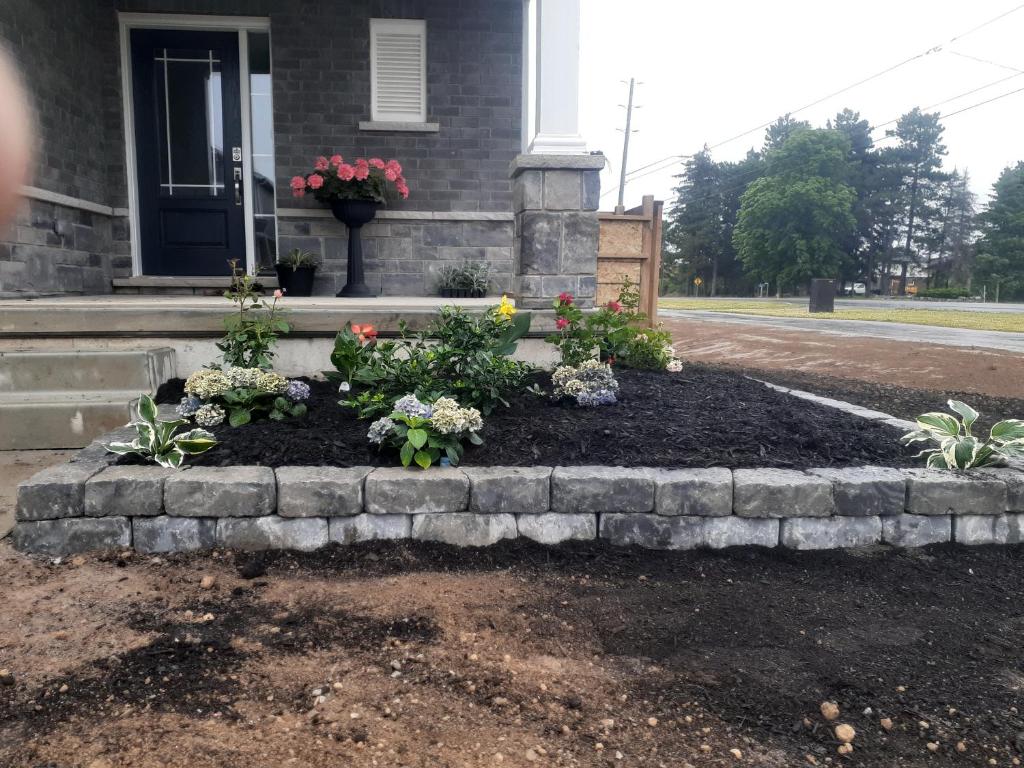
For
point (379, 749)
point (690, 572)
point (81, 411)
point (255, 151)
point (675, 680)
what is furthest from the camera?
point (255, 151)

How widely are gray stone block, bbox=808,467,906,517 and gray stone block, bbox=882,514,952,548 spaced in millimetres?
39

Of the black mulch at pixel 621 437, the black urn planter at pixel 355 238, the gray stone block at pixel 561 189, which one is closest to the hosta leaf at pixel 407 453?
the black mulch at pixel 621 437

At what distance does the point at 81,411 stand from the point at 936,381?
610 centimetres

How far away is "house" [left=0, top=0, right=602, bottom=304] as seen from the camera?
646 cm

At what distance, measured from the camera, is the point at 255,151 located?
685 cm

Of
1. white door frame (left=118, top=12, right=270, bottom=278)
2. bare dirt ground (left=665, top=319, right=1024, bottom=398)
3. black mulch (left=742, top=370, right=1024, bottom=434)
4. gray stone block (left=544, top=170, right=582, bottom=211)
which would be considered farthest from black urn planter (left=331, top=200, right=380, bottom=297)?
bare dirt ground (left=665, top=319, right=1024, bottom=398)

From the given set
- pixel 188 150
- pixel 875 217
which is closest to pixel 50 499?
pixel 188 150

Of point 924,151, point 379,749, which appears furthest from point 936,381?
point 924,151

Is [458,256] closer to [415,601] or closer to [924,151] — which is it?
[415,601]

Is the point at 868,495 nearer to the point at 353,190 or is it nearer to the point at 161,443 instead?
the point at 161,443

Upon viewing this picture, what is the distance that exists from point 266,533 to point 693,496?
4.97ft

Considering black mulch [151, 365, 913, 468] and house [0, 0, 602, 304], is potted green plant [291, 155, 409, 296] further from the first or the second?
black mulch [151, 365, 913, 468]

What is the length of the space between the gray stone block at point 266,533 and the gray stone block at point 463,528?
38 cm

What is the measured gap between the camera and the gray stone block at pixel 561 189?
14.4ft
